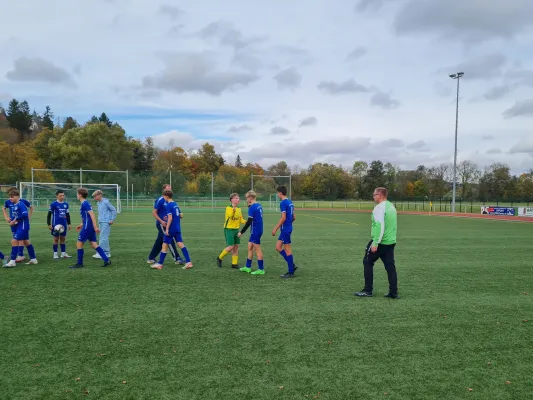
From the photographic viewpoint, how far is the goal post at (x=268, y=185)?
39.8 meters

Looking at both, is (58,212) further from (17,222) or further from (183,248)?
(183,248)

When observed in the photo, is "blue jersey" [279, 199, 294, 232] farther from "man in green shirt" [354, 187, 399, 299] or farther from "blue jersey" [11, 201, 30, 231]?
"blue jersey" [11, 201, 30, 231]

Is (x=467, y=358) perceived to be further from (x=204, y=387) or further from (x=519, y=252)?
(x=519, y=252)

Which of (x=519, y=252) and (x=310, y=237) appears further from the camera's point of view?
(x=310, y=237)

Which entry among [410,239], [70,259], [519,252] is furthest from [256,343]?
[410,239]

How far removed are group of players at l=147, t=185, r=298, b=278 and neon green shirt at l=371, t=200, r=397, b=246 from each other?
2.05 metres

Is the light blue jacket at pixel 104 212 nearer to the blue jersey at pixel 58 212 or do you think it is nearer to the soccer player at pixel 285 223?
the blue jersey at pixel 58 212

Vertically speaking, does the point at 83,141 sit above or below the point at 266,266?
above

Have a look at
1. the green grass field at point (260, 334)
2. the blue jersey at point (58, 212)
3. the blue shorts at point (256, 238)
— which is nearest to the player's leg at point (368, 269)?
the green grass field at point (260, 334)

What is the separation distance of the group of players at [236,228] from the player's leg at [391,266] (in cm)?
218

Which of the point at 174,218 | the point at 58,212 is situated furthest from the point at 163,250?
the point at 58,212

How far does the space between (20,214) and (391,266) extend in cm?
805

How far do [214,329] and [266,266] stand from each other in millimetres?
4589

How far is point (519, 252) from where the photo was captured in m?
12.5
